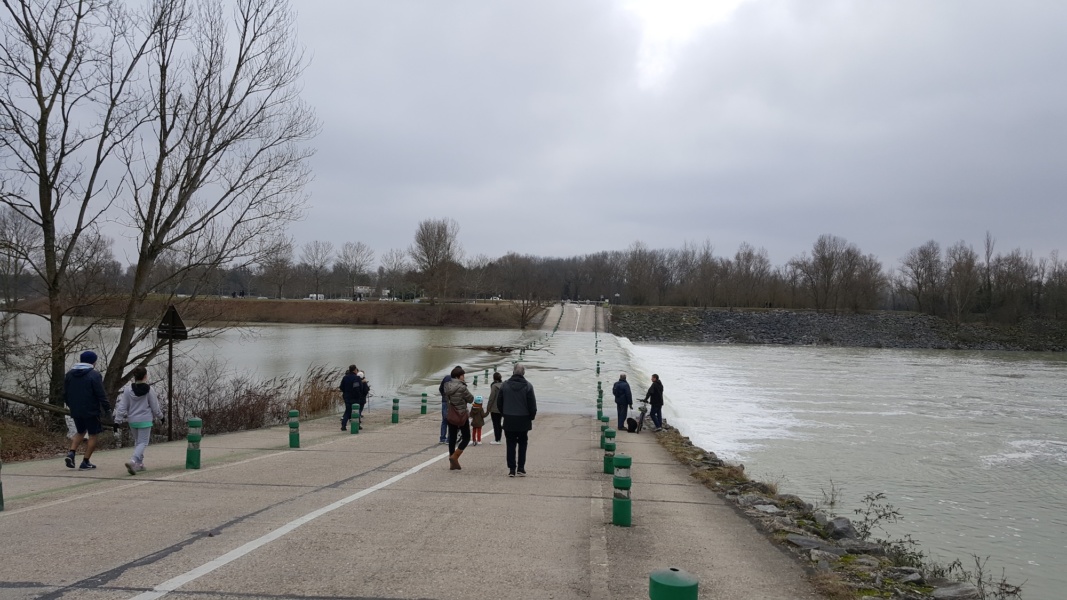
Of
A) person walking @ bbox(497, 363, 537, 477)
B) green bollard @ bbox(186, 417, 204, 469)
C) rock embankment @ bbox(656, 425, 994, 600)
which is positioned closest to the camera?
rock embankment @ bbox(656, 425, 994, 600)

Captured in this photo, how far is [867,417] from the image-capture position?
2586cm

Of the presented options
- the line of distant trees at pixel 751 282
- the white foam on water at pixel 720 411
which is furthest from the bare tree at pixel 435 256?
the white foam on water at pixel 720 411

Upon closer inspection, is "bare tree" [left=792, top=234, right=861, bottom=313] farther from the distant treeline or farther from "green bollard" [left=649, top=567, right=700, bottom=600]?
"green bollard" [left=649, top=567, right=700, bottom=600]

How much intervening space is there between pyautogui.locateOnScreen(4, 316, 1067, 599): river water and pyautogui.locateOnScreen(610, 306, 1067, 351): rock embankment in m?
23.2

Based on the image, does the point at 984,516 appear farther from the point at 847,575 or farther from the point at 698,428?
the point at 698,428

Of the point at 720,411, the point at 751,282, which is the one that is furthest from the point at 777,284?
the point at 720,411

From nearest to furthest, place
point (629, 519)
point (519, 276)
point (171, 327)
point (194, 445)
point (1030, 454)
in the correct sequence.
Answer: point (629, 519)
point (194, 445)
point (171, 327)
point (1030, 454)
point (519, 276)

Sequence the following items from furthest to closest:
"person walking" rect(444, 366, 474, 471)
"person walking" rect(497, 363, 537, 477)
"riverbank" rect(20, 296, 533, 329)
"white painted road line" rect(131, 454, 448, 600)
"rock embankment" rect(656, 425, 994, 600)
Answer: "riverbank" rect(20, 296, 533, 329)
"person walking" rect(444, 366, 474, 471)
"person walking" rect(497, 363, 537, 477)
"rock embankment" rect(656, 425, 994, 600)
"white painted road line" rect(131, 454, 448, 600)

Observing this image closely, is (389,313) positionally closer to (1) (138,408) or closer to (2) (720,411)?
(2) (720,411)

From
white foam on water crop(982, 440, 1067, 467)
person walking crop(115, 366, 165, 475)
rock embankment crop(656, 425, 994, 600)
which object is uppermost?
person walking crop(115, 366, 165, 475)

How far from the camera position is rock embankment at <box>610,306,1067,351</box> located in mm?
81312

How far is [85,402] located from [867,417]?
25.0 m

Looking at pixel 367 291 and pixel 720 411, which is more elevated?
pixel 367 291

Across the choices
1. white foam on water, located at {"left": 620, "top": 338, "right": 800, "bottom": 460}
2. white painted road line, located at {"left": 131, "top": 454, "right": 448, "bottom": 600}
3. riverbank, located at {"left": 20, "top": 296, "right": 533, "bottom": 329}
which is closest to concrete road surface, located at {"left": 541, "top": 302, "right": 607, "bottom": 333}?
riverbank, located at {"left": 20, "top": 296, "right": 533, "bottom": 329}
